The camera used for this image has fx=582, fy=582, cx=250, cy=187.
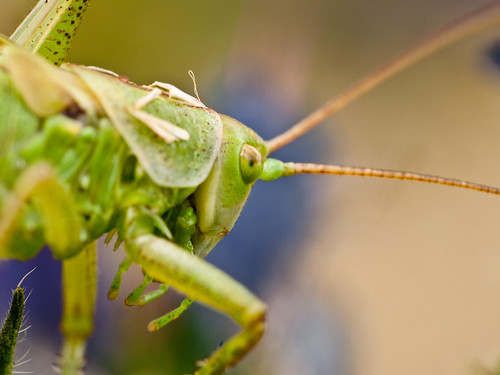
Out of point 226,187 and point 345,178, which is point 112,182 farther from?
point 345,178

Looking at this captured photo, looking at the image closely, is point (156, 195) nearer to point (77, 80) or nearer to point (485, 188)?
point (77, 80)

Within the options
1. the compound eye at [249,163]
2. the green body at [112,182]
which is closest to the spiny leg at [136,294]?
the green body at [112,182]

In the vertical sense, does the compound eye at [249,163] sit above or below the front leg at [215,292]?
above

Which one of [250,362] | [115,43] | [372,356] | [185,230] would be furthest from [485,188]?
[115,43]

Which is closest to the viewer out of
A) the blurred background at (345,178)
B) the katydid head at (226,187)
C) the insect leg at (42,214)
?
the insect leg at (42,214)

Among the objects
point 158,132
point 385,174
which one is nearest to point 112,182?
point 158,132

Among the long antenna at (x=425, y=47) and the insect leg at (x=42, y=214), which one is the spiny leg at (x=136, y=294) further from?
the long antenna at (x=425, y=47)

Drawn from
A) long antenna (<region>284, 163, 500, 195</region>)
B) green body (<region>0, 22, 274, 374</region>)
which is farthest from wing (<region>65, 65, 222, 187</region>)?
long antenna (<region>284, 163, 500, 195</region>)
